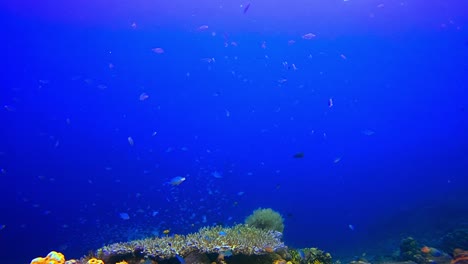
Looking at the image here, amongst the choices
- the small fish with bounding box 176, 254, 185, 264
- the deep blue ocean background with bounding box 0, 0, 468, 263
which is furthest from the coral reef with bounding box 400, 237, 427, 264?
the small fish with bounding box 176, 254, 185, 264

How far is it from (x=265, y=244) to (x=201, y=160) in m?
53.5

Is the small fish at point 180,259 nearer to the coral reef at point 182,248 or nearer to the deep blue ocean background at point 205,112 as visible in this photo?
the coral reef at point 182,248

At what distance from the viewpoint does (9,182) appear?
36.0 meters

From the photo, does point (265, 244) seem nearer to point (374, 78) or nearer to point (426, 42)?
point (426, 42)

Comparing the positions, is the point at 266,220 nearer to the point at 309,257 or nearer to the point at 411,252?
the point at 309,257

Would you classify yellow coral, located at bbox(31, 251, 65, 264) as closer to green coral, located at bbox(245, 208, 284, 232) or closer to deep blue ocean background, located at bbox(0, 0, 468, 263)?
green coral, located at bbox(245, 208, 284, 232)

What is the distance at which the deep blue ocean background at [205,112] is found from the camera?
3078cm

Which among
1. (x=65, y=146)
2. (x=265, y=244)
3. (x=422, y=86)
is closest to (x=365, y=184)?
(x=422, y=86)

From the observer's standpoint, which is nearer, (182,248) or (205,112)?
(182,248)

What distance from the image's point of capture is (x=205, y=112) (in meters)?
55.6

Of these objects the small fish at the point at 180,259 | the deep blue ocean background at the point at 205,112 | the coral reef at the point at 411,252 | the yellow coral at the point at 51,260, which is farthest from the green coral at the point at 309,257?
the deep blue ocean background at the point at 205,112

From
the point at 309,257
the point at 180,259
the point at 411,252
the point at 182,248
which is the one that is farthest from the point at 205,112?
the point at 180,259

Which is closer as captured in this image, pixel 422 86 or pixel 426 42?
pixel 426 42

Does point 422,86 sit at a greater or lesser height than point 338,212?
greater
